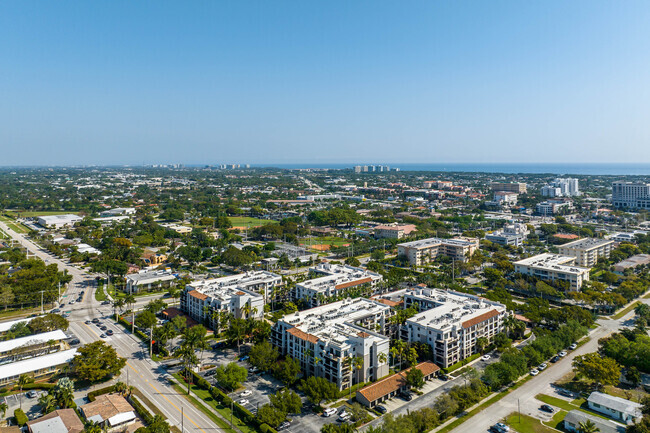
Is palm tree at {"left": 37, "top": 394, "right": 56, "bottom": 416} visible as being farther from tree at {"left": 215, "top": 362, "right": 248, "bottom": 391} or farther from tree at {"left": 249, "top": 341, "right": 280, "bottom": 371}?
tree at {"left": 249, "top": 341, "right": 280, "bottom": 371}

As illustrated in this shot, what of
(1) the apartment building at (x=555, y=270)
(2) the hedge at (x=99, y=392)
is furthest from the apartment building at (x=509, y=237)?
(2) the hedge at (x=99, y=392)

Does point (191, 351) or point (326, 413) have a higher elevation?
point (191, 351)

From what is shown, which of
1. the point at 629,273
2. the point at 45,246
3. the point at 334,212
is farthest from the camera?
the point at 334,212

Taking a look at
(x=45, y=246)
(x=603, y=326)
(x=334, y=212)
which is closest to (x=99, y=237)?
(x=45, y=246)

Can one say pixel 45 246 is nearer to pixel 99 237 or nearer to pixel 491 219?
pixel 99 237

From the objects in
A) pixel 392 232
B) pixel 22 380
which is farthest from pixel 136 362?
pixel 392 232

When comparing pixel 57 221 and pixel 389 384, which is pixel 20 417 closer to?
pixel 389 384
